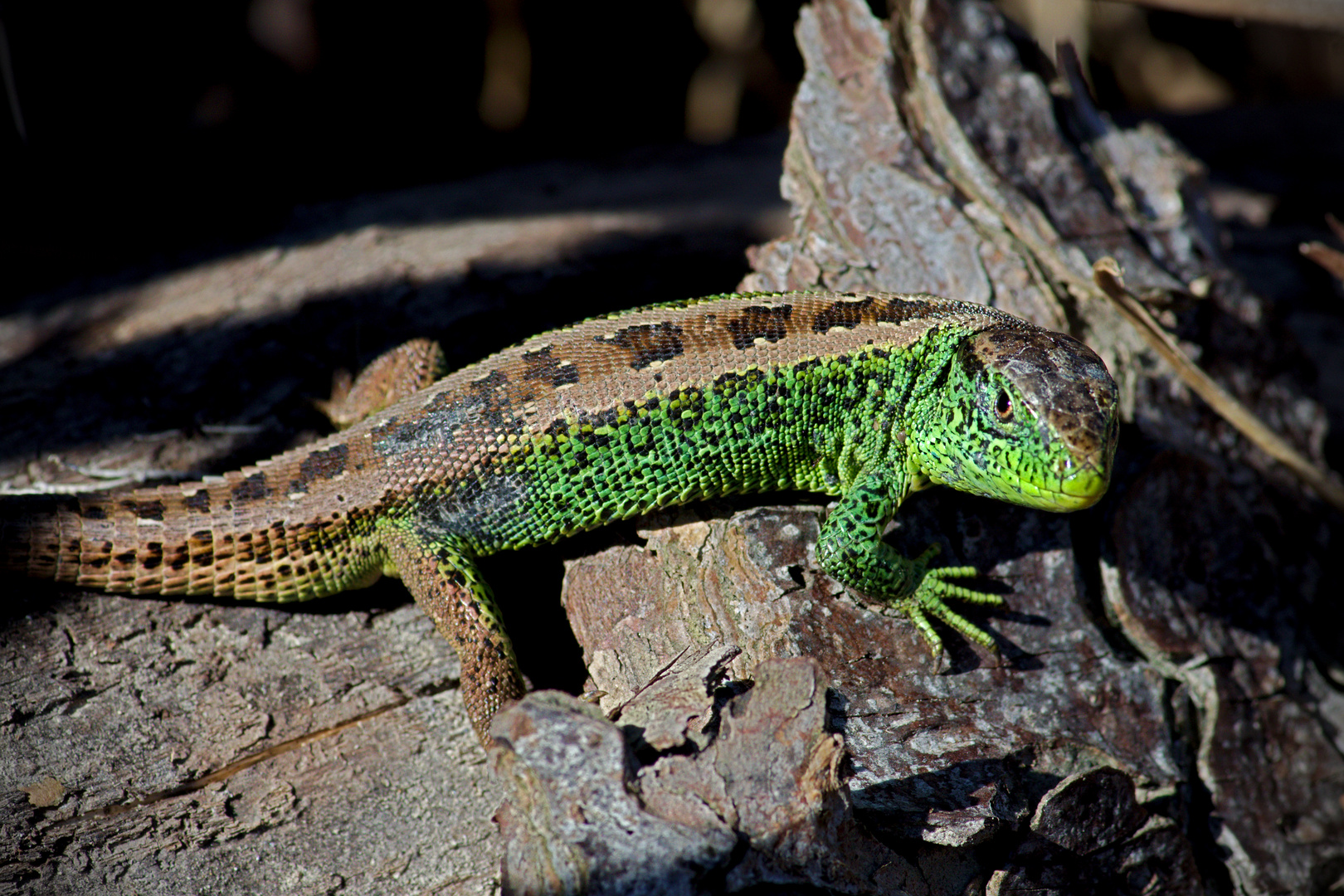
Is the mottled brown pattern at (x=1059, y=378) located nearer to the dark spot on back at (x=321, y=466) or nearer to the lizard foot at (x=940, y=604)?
the lizard foot at (x=940, y=604)

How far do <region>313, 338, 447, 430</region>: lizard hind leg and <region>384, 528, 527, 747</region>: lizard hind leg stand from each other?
0.83 m

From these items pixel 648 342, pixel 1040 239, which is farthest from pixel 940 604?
pixel 1040 239

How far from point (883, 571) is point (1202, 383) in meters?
2.05

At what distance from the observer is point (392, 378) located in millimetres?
4613

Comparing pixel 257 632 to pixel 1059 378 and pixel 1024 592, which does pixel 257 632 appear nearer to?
pixel 1024 592

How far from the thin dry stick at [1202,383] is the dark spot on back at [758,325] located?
151 cm

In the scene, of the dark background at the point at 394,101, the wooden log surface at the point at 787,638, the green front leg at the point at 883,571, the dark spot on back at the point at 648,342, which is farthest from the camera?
the dark background at the point at 394,101

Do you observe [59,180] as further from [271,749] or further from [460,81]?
[271,749]

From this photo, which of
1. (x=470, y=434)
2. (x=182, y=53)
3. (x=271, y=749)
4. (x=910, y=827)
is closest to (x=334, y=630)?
(x=271, y=749)

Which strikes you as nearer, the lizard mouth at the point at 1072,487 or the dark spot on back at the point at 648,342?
the lizard mouth at the point at 1072,487

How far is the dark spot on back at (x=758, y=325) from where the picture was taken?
4184 millimetres

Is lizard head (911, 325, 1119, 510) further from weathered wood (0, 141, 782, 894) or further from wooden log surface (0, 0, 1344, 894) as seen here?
weathered wood (0, 141, 782, 894)

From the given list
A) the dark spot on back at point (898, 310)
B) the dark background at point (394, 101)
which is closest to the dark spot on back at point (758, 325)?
the dark spot on back at point (898, 310)

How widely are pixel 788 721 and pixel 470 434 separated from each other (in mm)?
1931
